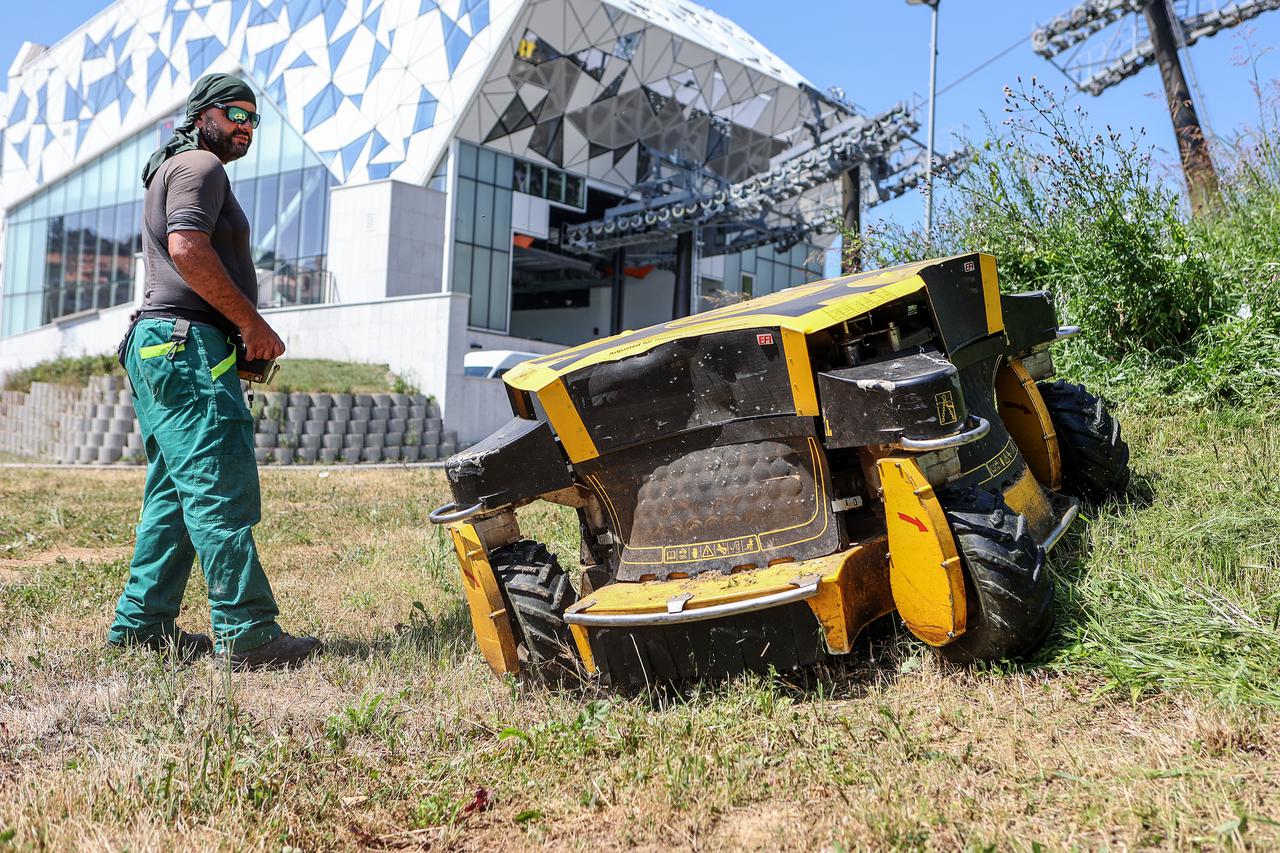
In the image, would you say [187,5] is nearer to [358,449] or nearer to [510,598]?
[358,449]

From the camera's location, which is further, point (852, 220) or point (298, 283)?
point (298, 283)

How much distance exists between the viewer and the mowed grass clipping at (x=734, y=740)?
2.30 metres

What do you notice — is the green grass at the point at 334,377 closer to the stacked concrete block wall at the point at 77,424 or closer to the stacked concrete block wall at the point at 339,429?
the stacked concrete block wall at the point at 339,429

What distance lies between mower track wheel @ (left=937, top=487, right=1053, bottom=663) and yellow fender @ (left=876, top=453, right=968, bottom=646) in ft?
0.18

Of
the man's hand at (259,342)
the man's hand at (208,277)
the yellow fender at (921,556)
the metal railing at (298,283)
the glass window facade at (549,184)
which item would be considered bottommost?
the yellow fender at (921,556)

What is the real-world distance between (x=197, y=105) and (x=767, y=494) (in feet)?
8.65

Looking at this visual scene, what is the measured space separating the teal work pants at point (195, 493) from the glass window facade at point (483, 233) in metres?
23.7

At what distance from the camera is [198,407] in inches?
151

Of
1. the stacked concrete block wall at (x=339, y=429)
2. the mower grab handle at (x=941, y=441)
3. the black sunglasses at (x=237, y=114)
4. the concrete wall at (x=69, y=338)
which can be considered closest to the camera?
the mower grab handle at (x=941, y=441)

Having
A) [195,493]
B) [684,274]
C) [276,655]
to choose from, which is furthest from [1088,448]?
[684,274]

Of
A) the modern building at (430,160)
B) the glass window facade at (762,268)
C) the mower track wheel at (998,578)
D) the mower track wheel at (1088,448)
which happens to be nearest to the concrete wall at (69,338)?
the modern building at (430,160)

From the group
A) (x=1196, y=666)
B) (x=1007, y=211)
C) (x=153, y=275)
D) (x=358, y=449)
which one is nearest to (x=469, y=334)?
(x=358, y=449)

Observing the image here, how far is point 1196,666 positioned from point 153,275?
3.75 meters

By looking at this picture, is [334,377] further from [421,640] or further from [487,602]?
[487,602]
